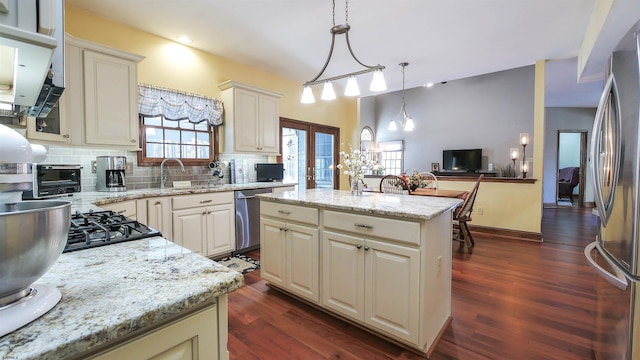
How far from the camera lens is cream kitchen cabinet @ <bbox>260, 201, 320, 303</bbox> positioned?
217cm

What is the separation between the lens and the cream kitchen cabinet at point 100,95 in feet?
8.14

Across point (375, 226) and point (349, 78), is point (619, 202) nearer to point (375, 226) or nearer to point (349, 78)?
point (375, 226)

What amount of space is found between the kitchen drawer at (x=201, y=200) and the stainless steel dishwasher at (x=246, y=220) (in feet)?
0.46

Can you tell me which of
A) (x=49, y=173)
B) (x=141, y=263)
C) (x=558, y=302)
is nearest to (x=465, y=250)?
(x=558, y=302)

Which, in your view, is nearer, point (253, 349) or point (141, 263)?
point (141, 263)

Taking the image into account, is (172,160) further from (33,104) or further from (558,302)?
(558,302)

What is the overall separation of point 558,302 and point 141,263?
304 centimetres

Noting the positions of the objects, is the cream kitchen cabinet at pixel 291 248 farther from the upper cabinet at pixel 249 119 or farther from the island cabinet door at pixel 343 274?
the upper cabinet at pixel 249 119

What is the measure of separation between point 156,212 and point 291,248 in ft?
4.82

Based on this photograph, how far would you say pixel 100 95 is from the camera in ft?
8.68

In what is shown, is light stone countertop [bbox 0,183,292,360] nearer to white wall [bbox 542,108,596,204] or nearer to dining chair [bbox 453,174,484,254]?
dining chair [bbox 453,174,484,254]

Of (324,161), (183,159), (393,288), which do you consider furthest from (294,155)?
(393,288)

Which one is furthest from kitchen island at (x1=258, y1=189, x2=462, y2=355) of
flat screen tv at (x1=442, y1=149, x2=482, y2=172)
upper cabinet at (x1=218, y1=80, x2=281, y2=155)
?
flat screen tv at (x1=442, y1=149, x2=482, y2=172)

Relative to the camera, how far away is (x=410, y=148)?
24.5 ft
